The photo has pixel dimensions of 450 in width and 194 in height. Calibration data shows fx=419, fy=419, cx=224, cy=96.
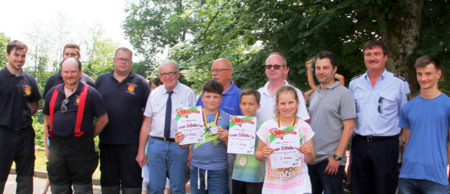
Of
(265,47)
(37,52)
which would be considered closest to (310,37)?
(265,47)

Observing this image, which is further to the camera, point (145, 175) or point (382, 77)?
point (145, 175)

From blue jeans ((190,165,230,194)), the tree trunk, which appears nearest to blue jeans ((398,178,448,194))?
blue jeans ((190,165,230,194))

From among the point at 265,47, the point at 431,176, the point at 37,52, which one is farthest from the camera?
the point at 37,52

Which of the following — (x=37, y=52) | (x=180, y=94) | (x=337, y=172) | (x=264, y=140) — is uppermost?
(x=37, y=52)

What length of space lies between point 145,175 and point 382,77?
162 inches

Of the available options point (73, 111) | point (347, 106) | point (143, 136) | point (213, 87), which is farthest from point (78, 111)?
point (347, 106)

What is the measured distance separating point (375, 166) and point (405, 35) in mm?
3760

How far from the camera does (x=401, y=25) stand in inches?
293

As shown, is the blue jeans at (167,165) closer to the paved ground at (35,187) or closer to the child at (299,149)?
the child at (299,149)

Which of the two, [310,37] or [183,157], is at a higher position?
[310,37]

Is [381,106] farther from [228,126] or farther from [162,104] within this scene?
[162,104]

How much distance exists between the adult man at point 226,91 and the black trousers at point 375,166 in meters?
1.52

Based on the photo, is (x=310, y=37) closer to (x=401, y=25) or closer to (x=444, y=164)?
(x=401, y=25)

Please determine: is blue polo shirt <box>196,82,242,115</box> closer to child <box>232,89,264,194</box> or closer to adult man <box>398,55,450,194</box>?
child <box>232,89,264,194</box>
